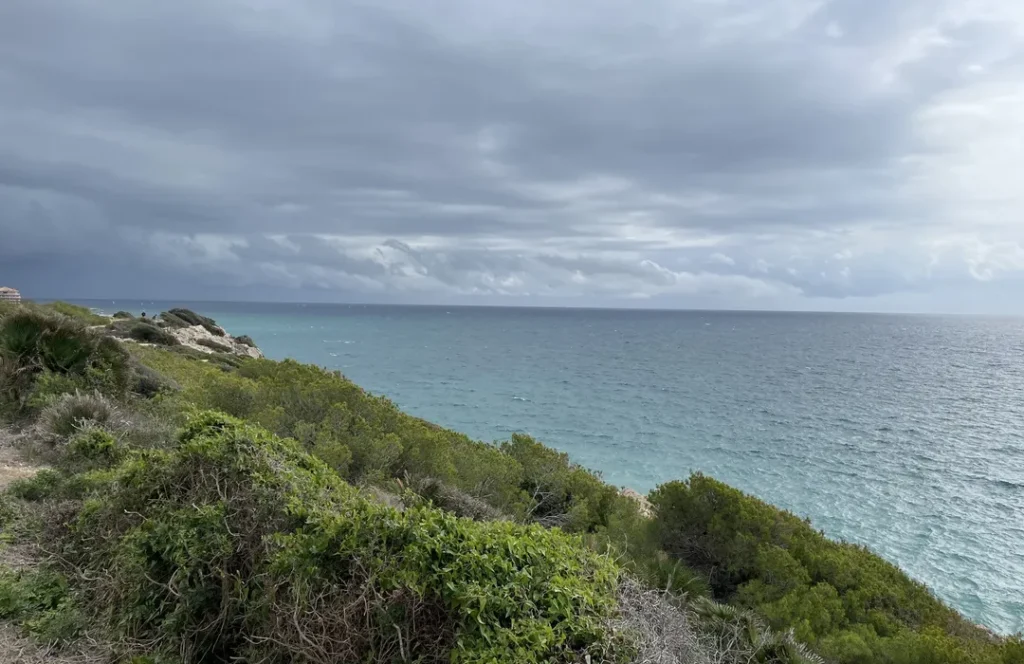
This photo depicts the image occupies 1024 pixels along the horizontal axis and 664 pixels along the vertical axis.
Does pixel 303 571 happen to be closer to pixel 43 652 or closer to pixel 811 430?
pixel 43 652

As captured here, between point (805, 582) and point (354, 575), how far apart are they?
7446 millimetres

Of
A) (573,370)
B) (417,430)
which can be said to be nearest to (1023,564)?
(417,430)

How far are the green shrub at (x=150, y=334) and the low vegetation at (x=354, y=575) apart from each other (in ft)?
85.1

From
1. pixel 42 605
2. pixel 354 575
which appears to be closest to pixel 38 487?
pixel 42 605

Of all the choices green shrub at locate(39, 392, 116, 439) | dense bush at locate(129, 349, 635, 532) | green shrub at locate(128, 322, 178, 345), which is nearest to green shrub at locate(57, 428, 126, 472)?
green shrub at locate(39, 392, 116, 439)

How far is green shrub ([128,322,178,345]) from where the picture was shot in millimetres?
33131

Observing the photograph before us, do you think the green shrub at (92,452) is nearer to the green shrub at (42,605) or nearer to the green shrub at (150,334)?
the green shrub at (42,605)

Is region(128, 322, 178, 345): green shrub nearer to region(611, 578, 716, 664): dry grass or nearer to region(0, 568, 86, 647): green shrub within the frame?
region(0, 568, 86, 647): green shrub

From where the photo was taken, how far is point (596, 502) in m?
12.1

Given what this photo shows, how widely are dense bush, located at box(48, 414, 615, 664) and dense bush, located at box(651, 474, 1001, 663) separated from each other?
487cm

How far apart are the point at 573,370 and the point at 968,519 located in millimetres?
48167

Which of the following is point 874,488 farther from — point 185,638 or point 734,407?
point 185,638

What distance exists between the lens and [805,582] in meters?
9.23

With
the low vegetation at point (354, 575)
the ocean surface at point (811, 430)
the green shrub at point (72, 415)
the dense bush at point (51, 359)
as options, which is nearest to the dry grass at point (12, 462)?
the low vegetation at point (354, 575)
